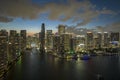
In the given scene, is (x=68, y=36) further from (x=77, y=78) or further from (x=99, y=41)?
(x=77, y=78)

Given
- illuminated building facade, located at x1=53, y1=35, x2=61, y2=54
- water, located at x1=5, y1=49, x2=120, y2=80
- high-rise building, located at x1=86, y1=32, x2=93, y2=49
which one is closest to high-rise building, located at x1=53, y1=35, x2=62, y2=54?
illuminated building facade, located at x1=53, y1=35, x2=61, y2=54

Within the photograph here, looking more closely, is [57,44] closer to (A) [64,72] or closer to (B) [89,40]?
(B) [89,40]

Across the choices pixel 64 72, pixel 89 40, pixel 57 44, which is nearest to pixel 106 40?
pixel 89 40

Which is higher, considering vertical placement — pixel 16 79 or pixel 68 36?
pixel 68 36

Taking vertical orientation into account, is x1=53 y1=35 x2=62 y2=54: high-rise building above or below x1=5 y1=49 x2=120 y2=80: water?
above

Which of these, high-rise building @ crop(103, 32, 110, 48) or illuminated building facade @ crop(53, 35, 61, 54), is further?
high-rise building @ crop(103, 32, 110, 48)

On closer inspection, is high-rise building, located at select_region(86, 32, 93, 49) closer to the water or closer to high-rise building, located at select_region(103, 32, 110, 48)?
high-rise building, located at select_region(103, 32, 110, 48)

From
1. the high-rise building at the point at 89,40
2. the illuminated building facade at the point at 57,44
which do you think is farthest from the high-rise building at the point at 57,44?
the high-rise building at the point at 89,40

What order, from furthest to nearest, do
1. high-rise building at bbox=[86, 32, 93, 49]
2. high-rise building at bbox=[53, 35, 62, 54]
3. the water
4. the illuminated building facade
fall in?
high-rise building at bbox=[86, 32, 93, 49] < the illuminated building facade < high-rise building at bbox=[53, 35, 62, 54] < the water

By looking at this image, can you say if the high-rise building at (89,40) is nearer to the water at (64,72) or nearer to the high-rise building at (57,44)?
the high-rise building at (57,44)

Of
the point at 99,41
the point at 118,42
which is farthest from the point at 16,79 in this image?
the point at 118,42

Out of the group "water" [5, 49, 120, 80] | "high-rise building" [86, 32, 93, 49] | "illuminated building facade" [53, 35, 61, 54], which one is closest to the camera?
"water" [5, 49, 120, 80]
